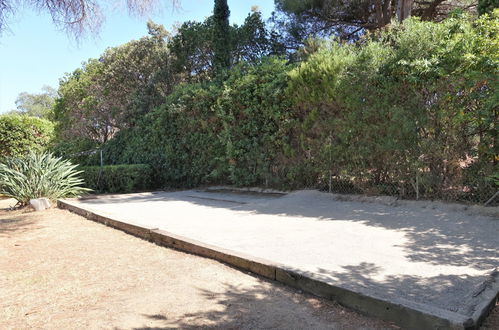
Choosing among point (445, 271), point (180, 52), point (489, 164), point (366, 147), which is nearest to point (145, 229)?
point (445, 271)

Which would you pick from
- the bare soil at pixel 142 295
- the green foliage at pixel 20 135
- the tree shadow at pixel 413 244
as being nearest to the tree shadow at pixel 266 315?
the bare soil at pixel 142 295

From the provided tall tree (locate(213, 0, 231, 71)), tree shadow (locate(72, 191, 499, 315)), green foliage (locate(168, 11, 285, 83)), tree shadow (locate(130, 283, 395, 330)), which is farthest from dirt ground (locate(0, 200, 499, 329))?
green foliage (locate(168, 11, 285, 83))

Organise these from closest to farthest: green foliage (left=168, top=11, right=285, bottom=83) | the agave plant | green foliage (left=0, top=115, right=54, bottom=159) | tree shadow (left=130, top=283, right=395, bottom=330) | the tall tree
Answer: tree shadow (left=130, top=283, right=395, bottom=330) → the agave plant → the tall tree → green foliage (left=0, top=115, right=54, bottom=159) → green foliage (left=168, top=11, right=285, bottom=83)

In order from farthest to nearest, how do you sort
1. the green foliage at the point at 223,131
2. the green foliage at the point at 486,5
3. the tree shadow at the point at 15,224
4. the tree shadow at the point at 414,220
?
the green foliage at the point at 223,131, the green foliage at the point at 486,5, the tree shadow at the point at 15,224, the tree shadow at the point at 414,220

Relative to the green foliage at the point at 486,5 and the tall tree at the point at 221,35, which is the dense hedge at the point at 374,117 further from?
the tall tree at the point at 221,35

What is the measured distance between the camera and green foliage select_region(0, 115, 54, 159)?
51.0 feet

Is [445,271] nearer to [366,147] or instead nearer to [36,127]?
[366,147]

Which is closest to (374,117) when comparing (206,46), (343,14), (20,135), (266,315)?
(266,315)

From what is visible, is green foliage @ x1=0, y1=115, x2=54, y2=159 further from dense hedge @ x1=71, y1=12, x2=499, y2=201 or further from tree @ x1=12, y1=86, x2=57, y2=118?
tree @ x1=12, y1=86, x2=57, y2=118

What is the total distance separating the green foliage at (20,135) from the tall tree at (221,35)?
9.41 m

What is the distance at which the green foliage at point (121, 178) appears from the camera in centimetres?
1166

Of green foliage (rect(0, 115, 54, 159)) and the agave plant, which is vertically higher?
green foliage (rect(0, 115, 54, 159))

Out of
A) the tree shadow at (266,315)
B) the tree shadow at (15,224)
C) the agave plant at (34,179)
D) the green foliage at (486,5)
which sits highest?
the green foliage at (486,5)

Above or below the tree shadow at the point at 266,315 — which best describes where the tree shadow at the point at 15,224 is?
above
